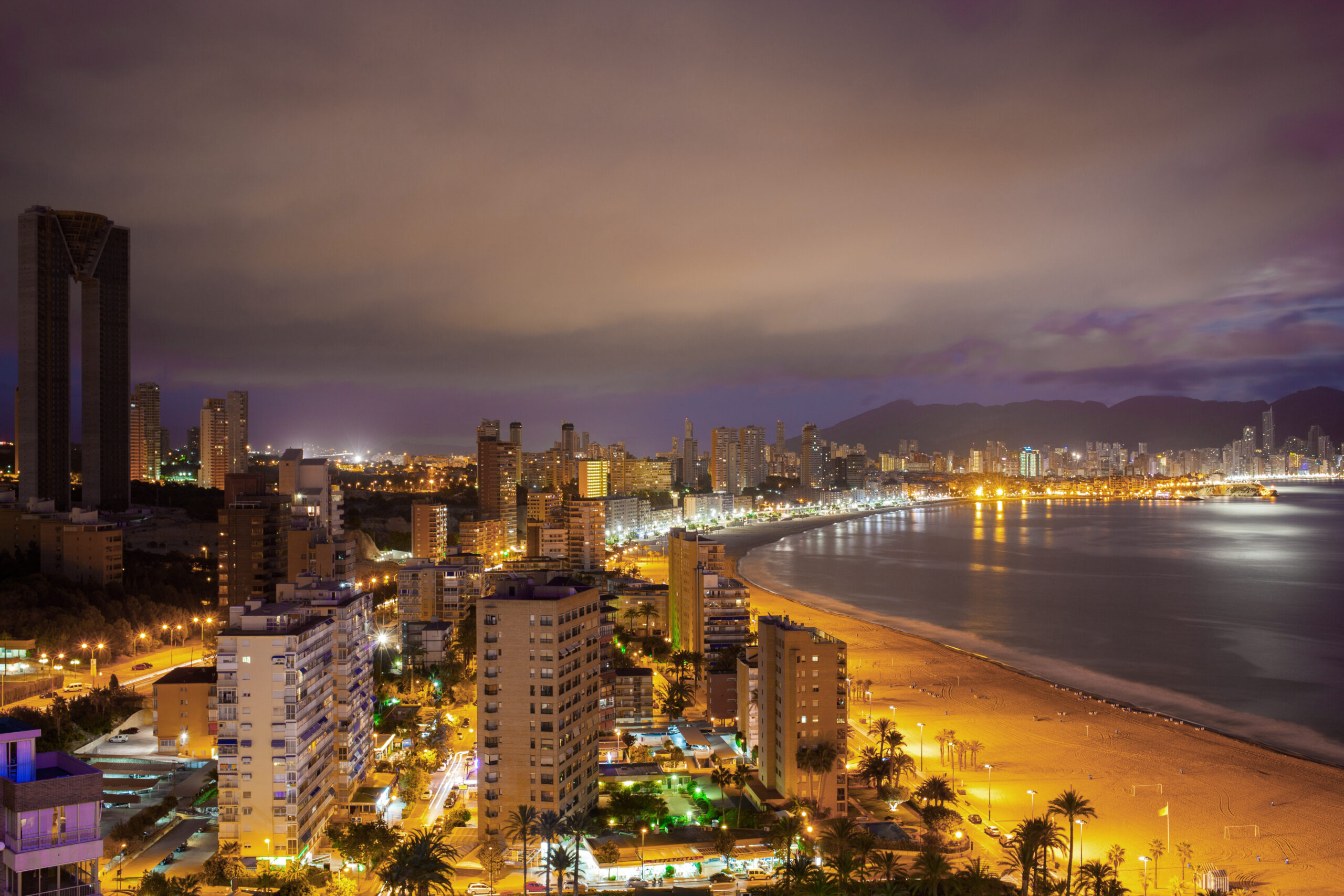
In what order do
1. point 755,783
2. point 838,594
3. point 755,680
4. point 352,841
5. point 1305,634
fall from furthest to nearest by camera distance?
point 838,594
point 1305,634
point 755,680
point 755,783
point 352,841

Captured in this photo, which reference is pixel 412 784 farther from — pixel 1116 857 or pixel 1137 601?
pixel 1137 601

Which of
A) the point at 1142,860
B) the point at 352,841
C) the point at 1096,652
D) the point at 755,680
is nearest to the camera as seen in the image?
the point at 352,841

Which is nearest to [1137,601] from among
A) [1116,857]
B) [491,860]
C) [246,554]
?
[1116,857]

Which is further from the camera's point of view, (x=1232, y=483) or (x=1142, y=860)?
(x=1232, y=483)

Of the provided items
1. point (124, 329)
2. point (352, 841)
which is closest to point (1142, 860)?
point (352, 841)

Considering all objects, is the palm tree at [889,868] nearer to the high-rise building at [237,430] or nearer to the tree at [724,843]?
the tree at [724,843]

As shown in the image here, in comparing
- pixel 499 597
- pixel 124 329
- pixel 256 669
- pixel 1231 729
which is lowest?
pixel 1231 729

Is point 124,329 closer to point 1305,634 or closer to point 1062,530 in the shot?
point 1305,634
